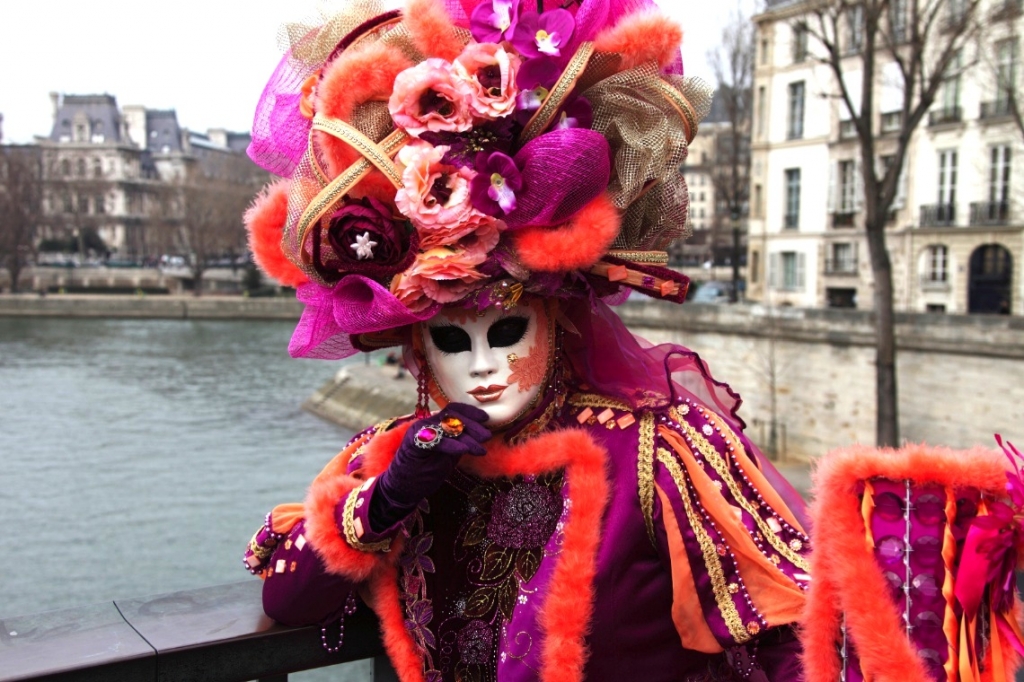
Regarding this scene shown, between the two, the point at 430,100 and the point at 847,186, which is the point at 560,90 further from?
the point at 847,186

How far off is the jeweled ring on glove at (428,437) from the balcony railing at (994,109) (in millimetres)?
16226

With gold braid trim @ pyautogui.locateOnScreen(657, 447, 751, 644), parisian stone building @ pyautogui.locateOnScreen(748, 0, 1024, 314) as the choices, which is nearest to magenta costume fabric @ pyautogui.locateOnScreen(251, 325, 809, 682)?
gold braid trim @ pyautogui.locateOnScreen(657, 447, 751, 644)

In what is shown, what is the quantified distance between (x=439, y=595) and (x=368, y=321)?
0.46 meters

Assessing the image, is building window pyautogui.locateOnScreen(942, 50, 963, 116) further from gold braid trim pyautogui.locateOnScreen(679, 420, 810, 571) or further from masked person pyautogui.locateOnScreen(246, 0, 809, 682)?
gold braid trim pyautogui.locateOnScreen(679, 420, 810, 571)

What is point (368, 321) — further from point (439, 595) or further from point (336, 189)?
point (439, 595)

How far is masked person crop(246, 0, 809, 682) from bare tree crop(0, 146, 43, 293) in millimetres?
40880

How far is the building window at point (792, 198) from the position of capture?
19547 millimetres

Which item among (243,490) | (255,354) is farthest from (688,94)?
(255,354)

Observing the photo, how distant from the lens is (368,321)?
1.40 metres

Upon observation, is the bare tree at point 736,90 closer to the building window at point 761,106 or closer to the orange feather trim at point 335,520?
the building window at point 761,106

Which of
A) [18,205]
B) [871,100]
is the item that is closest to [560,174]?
[871,100]

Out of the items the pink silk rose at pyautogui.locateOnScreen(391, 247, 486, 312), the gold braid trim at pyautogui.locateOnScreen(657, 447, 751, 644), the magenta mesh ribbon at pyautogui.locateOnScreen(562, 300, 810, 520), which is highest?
the pink silk rose at pyautogui.locateOnScreen(391, 247, 486, 312)

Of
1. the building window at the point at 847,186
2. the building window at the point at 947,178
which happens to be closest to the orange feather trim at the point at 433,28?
the building window at the point at 947,178

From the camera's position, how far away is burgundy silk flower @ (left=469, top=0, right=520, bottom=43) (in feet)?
4.55
